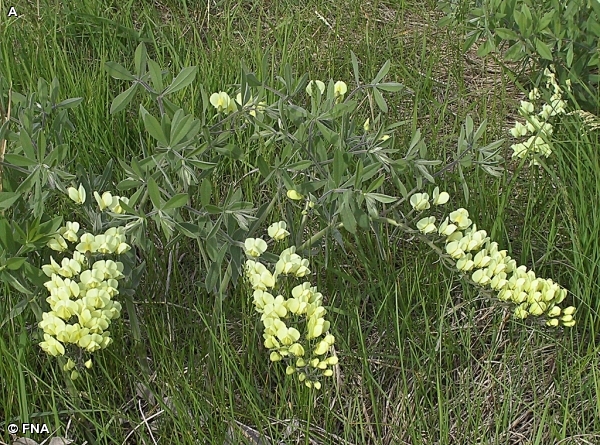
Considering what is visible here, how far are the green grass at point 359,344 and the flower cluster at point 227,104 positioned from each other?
0.55 ft

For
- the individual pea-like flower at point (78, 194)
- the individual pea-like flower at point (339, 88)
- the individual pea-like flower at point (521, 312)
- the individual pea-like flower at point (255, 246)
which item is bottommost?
the individual pea-like flower at point (521, 312)

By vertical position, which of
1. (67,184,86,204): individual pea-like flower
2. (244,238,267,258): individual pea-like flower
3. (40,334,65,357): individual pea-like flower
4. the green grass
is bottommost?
the green grass

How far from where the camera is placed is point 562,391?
4.85 feet

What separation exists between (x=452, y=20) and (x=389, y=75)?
260 millimetres

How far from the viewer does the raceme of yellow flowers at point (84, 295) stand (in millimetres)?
1219

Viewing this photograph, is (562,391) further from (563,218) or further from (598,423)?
(563,218)

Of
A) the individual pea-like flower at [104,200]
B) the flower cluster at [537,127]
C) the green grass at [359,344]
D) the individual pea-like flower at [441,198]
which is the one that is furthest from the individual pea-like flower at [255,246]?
the flower cluster at [537,127]

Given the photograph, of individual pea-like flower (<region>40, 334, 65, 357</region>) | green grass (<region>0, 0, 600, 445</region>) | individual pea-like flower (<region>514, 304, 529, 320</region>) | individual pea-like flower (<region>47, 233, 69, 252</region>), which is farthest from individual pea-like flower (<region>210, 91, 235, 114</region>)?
individual pea-like flower (<region>514, 304, 529, 320</region>)

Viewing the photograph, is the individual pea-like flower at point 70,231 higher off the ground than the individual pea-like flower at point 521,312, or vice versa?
the individual pea-like flower at point 70,231

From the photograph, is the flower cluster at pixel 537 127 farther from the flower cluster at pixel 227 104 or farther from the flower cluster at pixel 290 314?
the flower cluster at pixel 290 314

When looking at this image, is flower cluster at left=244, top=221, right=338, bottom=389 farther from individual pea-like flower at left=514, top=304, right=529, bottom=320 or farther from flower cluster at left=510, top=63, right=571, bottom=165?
flower cluster at left=510, top=63, right=571, bottom=165

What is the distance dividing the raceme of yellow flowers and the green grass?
0.52 ft

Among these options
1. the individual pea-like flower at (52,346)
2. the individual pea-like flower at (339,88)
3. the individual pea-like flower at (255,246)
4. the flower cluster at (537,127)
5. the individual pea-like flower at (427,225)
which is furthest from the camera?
the flower cluster at (537,127)

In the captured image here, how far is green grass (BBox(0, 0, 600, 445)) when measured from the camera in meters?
1.42
